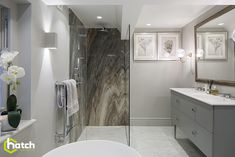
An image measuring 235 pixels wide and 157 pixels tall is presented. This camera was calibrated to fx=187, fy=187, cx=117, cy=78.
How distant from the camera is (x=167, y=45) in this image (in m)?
4.57

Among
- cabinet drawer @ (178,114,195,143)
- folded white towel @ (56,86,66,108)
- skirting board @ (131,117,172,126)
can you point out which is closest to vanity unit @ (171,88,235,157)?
cabinet drawer @ (178,114,195,143)

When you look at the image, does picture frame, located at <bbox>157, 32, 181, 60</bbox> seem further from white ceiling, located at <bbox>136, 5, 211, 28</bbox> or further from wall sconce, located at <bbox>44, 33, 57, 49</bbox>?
wall sconce, located at <bbox>44, 33, 57, 49</bbox>

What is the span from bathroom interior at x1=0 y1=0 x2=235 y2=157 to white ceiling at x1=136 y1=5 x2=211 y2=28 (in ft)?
0.06

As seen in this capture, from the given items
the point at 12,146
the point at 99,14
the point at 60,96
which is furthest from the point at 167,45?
the point at 12,146

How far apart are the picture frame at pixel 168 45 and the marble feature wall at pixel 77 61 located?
183 centimetres

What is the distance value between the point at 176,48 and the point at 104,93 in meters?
2.06

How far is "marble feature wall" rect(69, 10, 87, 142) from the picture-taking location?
10.6 ft

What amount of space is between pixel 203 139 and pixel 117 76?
98.1 inches

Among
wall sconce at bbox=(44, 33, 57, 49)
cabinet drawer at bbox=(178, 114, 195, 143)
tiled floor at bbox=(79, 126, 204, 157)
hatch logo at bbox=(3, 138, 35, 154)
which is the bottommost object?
tiled floor at bbox=(79, 126, 204, 157)

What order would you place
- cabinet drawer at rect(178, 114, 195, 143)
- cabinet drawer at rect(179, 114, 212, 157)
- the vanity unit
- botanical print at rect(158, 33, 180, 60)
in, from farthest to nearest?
botanical print at rect(158, 33, 180, 60), cabinet drawer at rect(178, 114, 195, 143), cabinet drawer at rect(179, 114, 212, 157), the vanity unit

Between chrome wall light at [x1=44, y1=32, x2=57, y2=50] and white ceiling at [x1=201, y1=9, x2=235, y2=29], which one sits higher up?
white ceiling at [x1=201, y1=9, x2=235, y2=29]

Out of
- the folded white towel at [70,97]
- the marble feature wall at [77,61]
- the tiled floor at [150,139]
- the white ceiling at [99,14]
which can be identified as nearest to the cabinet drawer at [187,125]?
the tiled floor at [150,139]

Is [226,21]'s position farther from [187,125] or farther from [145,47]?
[145,47]

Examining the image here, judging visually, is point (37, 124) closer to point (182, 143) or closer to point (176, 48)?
point (182, 143)
